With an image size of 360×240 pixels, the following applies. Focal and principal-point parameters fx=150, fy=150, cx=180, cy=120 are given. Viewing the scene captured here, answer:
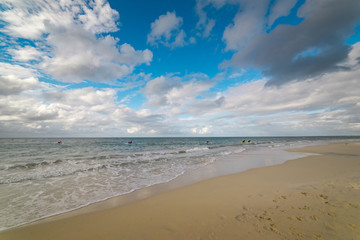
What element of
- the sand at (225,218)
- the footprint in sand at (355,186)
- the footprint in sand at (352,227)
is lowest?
the sand at (225,218)

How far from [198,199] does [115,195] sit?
12.3 feet

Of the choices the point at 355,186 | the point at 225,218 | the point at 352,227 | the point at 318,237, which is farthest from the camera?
the point at 355,186

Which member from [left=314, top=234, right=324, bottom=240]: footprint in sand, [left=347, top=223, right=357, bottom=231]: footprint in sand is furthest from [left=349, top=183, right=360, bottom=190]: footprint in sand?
[left=314, top=234, right=324, bottom=240]: footprint in sand

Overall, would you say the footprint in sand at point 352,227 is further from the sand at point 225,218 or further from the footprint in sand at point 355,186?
the footprint in sand at point 355,186

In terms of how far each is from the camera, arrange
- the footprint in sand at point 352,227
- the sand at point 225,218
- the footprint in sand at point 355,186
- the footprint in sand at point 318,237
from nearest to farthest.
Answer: the footprint in sand at point 318,237 < the footprint in sand at point 352,227 < the sand at point 225,218 < the footprint in sand at point 355,186

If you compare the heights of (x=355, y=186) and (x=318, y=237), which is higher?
(x=355, y=186)

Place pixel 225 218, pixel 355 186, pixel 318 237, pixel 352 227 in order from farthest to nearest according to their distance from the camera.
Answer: pixel 355 186, pixel 225 218, pixel 352 227, pixel 318 237

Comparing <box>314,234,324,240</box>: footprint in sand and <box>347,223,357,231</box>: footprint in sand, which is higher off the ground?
<box>347,223,357,231</box>: footprint in sand

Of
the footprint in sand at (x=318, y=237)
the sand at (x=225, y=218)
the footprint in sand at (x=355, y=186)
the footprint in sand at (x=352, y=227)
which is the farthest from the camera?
the footprint in sand at (x=355, y=186)

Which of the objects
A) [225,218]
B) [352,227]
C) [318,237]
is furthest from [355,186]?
[225,218]

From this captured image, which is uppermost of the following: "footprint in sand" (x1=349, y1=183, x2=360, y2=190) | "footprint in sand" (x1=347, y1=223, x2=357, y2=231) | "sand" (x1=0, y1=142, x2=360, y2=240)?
"footprint in sand" (x1=349, y1=183, x2=360, y2=190)

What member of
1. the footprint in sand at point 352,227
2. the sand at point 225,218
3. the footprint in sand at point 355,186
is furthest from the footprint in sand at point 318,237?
the footprint in sand at point 355,186

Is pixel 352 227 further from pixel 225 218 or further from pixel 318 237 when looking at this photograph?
pixel 225 218

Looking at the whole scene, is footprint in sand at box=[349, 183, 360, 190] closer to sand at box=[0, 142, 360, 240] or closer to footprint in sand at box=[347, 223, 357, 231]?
sand at box=[0, 142, 360, 240]
